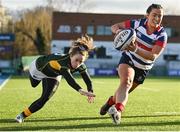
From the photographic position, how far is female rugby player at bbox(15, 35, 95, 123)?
1027cm

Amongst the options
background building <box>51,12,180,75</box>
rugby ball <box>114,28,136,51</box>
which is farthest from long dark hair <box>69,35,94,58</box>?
background building <box>51,12,180,75</box>

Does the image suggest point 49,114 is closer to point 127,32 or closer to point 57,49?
point 127,32

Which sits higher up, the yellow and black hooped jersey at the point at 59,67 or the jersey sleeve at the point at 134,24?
the jersey sleeve at the point at 134,24

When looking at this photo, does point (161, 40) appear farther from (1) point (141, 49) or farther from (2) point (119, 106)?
(2) point (119, 106)

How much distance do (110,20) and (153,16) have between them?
67791 millimetres

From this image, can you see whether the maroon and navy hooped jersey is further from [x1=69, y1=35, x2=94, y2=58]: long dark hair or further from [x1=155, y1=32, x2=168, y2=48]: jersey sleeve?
[x1=69, y1=35, x2=94, y2=58]: long dark hair

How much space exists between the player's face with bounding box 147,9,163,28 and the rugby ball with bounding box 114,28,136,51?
552 millimetres

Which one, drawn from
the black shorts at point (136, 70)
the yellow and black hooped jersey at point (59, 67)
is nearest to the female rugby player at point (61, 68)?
the yellow and black hooped jersey at point (59, 67)

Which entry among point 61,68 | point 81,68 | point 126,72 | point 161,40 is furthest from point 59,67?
point 161,40

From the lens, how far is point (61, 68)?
34.3 ft

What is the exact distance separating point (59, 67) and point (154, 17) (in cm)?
197

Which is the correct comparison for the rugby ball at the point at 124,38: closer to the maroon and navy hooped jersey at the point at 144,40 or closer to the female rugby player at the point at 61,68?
the female rugby player at the point at 61,68

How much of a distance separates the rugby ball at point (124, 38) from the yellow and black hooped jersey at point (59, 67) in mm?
912

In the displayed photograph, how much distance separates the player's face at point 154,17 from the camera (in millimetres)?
10578
